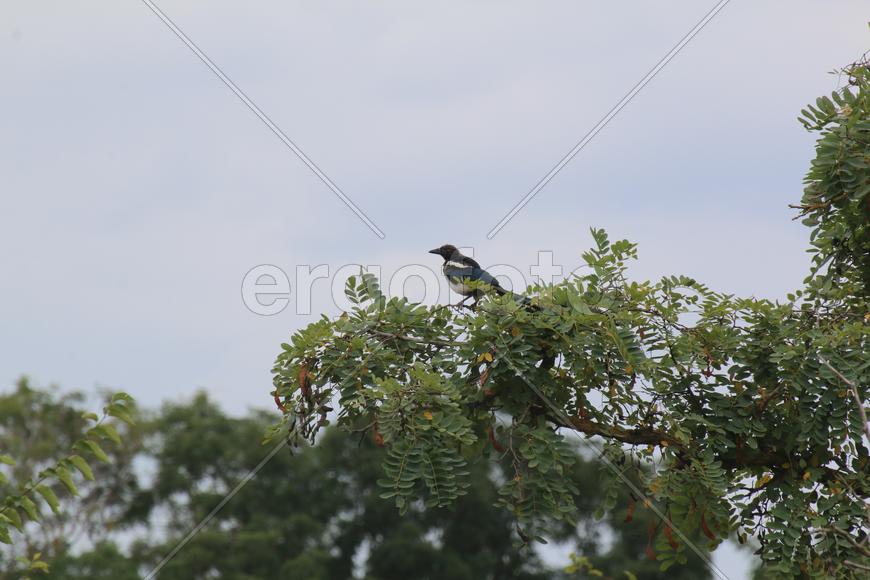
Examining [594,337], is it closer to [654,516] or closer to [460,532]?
[654,516]

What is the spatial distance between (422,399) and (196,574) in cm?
2244

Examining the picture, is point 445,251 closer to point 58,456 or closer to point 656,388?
point 656,388

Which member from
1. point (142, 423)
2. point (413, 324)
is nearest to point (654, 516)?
point (413, 324)

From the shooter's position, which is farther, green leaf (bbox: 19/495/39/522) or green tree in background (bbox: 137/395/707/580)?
green tree in background (bbox: 137/395/707/580)

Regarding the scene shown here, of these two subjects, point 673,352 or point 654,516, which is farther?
point 654,516

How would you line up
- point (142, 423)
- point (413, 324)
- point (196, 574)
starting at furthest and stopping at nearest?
point (142, 423)
point (196, 574)
point (413, 324)

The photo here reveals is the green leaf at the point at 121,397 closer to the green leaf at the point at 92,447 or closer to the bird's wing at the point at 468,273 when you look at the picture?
the green leaf at the point at 92,447

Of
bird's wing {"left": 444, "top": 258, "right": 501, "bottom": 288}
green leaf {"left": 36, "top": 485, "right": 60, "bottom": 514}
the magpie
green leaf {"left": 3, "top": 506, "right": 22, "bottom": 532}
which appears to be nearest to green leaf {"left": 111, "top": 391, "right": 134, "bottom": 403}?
green leaf {"left": 36, "top": 485, "right": 60, "bottom": 514}

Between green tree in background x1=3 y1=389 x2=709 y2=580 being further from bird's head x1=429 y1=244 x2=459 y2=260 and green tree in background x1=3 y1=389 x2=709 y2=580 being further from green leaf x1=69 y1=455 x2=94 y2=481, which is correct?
green leaf x1=69 y1=455 x2=94 y2=481

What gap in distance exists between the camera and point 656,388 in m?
5.38

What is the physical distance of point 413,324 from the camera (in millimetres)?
5750

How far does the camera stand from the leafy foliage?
5.13 m

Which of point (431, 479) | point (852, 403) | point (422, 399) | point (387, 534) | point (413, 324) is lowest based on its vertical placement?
point (852, 403)

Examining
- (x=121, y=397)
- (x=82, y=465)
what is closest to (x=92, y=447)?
(x=82, y=465)
